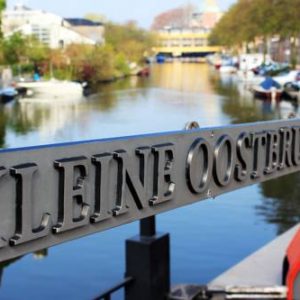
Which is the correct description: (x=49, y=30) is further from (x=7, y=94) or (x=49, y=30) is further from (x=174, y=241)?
(x=174, y=241)

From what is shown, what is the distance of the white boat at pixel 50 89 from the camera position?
6066 cm

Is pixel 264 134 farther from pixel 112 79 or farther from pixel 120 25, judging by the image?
pixel 120 25

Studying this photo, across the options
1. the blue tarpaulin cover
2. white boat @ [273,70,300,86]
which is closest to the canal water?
the blue tarpaulin cover

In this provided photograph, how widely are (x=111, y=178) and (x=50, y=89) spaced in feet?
189

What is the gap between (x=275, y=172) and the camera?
648 cm

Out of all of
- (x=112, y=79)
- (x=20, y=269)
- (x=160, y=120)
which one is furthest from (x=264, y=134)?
(x=112, y=79)

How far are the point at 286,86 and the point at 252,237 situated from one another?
143 ft

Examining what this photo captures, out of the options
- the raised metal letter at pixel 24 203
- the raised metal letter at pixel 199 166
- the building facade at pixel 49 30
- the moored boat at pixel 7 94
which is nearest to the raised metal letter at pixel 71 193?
the raised metal letter at pixel 24 203

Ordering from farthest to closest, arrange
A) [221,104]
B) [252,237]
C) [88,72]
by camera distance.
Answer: [88,72] < [221,104] < [252,237]

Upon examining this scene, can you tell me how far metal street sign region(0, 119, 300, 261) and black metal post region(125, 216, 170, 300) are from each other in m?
2.01

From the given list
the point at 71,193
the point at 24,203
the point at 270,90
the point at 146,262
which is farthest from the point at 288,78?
the point at 24,203

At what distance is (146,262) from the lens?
7754 mm

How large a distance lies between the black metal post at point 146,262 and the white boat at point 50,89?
174ft

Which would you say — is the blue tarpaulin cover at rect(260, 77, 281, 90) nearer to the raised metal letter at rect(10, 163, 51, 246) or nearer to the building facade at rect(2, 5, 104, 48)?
the building facade at rect(2, 5, 104, 48)
